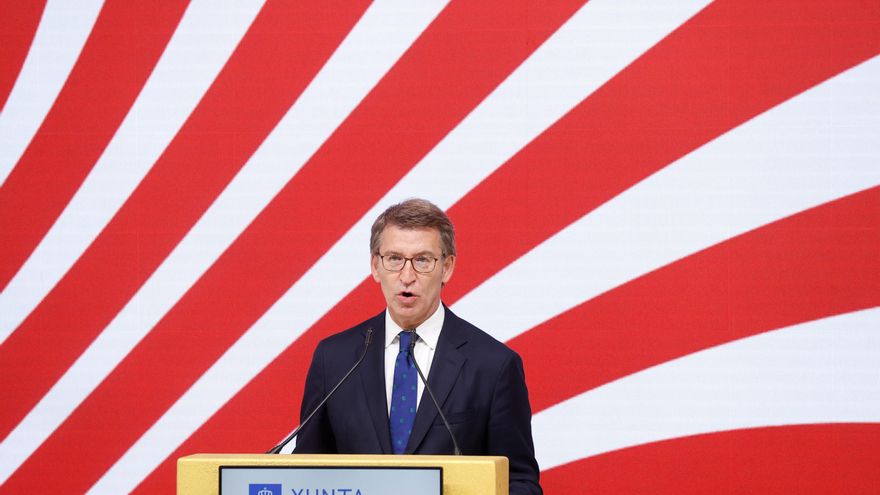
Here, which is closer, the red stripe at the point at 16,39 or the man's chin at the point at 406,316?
the man's chin at the point at 406,316

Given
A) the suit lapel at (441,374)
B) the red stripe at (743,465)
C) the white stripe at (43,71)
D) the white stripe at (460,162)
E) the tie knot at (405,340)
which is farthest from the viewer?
the white stripe at (43,71)

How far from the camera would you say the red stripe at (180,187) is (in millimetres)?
2691

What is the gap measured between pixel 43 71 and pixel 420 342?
1.67 m

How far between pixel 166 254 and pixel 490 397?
1.34 m

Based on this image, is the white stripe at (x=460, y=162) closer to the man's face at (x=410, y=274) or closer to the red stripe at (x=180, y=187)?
the red stripe at (x=180, y=187)

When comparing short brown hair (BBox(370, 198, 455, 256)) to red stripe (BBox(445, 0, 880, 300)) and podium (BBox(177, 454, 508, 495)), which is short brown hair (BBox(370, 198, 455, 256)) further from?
red stripe (BBox(445, 0, 880, 300))

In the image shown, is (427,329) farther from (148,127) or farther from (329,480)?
(148,127)

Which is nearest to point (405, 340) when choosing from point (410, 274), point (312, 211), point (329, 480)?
point (410, 274)

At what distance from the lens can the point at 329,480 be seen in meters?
1.27

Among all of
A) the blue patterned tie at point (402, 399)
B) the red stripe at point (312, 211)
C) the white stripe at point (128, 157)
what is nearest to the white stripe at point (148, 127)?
the white stripe at point (128, 157)

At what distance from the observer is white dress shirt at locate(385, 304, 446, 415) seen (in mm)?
1805

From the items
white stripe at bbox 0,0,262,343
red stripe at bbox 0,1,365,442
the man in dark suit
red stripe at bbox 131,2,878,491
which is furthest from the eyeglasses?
white stripe at bbox 0,0,262,343

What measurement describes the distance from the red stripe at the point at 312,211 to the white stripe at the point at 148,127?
13.8 inches

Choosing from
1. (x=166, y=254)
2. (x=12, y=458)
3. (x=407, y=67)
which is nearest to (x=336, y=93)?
(x=407, y=67)
